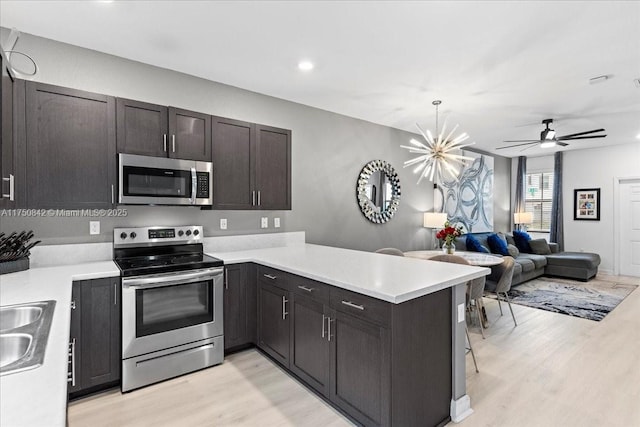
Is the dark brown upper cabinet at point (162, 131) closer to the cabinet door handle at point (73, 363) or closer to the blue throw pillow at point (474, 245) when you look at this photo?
the cabinet door handle at point (73, 363)

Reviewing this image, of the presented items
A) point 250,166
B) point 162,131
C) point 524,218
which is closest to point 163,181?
point 162,131

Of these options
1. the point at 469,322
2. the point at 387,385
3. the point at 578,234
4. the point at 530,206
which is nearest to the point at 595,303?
the point at 469,322

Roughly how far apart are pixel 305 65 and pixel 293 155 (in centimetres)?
119

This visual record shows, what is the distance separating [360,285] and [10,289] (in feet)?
6.60

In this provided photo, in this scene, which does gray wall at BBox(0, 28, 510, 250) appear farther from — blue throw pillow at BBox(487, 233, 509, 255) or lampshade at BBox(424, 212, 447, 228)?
blue throw pillow at BBox(487, 233, 509, 255)

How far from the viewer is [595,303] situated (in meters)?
4.79

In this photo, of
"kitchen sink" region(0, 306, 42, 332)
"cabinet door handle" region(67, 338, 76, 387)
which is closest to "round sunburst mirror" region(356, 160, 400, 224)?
"cabinet door handle" region(67, 338, 76, 387)

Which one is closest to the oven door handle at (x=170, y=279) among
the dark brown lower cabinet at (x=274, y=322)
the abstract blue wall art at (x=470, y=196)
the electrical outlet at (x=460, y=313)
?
the dark brown lower cabinet at (x=274, y=322)

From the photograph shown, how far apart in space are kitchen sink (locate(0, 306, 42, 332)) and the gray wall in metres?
1.34

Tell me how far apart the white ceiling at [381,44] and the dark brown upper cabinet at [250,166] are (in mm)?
585

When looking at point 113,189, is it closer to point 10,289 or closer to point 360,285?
point 10,289

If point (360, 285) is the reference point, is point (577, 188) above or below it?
above

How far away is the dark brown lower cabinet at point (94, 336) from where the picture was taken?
2275 millimetres

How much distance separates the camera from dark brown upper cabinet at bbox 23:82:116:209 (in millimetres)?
2338
